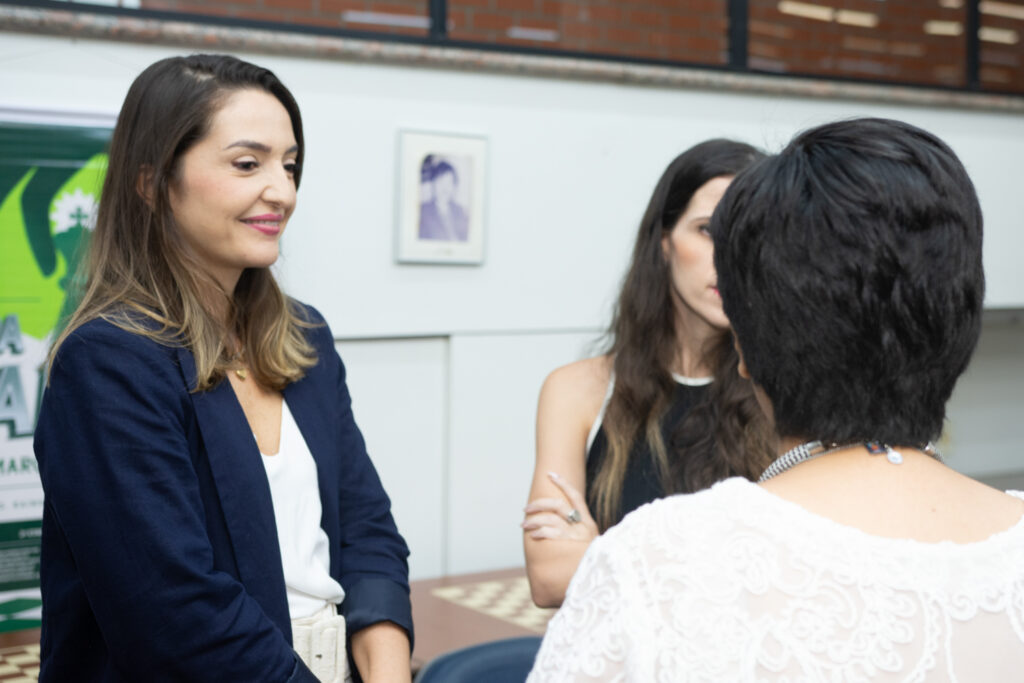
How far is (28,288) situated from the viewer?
320cm

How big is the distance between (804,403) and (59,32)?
9.89 ft

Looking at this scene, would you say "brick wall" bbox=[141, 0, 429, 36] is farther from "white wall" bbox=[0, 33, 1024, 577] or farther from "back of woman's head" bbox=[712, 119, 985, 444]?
"back of woman's head" bbox=[712, 119, 985, 444]

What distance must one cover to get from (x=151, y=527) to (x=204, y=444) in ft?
0.56

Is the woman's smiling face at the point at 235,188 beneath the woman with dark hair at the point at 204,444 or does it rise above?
above

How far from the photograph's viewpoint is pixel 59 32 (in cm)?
329

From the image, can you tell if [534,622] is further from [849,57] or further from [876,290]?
[849,57]

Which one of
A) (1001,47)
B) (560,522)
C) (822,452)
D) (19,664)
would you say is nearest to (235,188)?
(560,522)

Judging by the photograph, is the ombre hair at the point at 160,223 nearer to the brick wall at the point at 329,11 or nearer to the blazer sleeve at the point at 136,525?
the blazer sleeve at the point at 136,525

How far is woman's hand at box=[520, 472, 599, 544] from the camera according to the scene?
1.96 m

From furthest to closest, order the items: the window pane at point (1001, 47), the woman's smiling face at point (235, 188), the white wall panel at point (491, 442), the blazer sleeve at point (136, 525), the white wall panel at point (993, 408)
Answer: the white wall panel at point (993, 408) → the window pane at point (1001, 47) → the white wall panel at point (491, 442) → the woman's smiling face at point (235, 188) → the blazer sleeve at point (136, 525)

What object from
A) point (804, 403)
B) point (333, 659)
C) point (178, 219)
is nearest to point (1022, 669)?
point (804, 403)

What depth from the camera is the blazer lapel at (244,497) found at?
5.31 ft

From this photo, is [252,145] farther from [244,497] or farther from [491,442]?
[491,442]

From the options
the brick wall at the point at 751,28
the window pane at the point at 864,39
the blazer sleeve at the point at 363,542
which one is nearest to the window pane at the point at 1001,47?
the brick wall at the point at 751,28
